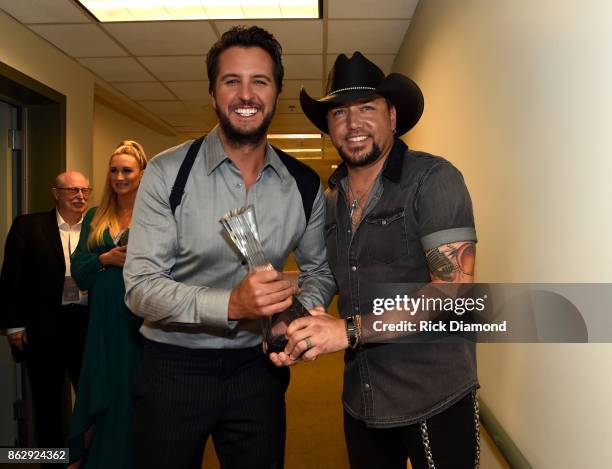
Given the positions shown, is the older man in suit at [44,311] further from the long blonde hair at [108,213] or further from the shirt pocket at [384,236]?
the shirt pocket at [384,236]

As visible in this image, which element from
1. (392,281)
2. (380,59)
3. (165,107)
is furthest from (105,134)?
(392,281)

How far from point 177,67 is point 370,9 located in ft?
6.25

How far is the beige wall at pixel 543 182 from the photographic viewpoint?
1036 millimetres

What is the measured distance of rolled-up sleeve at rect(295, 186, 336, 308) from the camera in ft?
5.19

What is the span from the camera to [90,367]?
2.28 m

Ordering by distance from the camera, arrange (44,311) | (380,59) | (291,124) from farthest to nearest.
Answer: (291,124)
(380,59)
(44,311)

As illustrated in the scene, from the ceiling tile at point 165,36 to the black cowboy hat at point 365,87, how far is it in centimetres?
210

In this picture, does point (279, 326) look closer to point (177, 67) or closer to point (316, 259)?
point (316, 259)

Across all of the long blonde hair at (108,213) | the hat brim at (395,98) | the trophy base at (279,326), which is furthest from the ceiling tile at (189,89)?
the trophy base at (279,326)

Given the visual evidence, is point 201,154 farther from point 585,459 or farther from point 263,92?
point 585,459

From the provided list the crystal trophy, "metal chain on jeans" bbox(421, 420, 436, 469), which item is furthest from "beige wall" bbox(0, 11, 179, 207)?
"metal chain on jeans" bbox(421, 420, 436, 469)

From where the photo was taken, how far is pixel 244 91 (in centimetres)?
144

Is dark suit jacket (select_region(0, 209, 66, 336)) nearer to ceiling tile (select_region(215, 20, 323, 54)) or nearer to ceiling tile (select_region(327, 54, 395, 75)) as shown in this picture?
ceiling tile (select_region(215, 20, 323, 54))

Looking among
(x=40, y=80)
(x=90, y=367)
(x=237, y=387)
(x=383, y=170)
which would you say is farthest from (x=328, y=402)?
(x=40, y=80)
